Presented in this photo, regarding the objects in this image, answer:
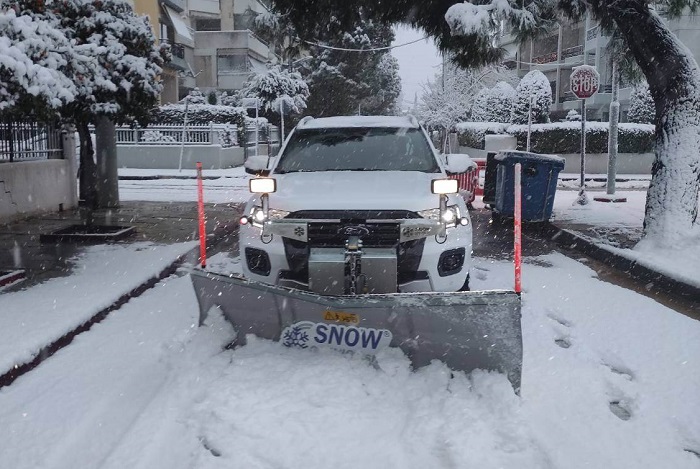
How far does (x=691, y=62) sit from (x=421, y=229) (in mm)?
5817

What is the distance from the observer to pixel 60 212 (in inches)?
509

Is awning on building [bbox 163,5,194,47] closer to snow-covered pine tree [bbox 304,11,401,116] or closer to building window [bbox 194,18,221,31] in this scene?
snow-covered pine tree [bbox 304,11,401,116]

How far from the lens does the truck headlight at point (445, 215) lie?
512 centimetres

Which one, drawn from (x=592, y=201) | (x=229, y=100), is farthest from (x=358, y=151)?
(x=229, y=100)

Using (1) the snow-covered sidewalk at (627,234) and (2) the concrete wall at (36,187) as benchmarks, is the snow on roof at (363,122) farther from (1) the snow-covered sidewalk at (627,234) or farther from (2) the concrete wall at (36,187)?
(2) the concrete wall at (36,187)

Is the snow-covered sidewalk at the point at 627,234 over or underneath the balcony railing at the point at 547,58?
underneath

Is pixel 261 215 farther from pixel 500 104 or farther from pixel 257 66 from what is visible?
pixel 257 66

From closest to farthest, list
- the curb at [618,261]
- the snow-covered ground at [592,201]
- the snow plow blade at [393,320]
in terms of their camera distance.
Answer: the snow plow blade at [393,320] → the curb at [618,261] → the snow-covered ground at [592,201]

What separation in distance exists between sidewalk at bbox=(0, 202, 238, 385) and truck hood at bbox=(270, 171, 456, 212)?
1.97 metres

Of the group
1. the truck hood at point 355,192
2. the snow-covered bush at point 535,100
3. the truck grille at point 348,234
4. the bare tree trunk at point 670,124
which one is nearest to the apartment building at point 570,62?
the snow-covered bush at point 535,100

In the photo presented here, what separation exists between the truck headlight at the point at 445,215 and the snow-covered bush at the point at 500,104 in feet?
93.3

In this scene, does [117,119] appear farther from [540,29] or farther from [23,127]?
[540,29]

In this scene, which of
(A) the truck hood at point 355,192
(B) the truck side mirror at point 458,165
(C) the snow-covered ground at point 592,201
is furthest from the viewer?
(C) the snow-covered ground at point 592,201

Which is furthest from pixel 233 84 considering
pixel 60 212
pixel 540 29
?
pixel 540 29
